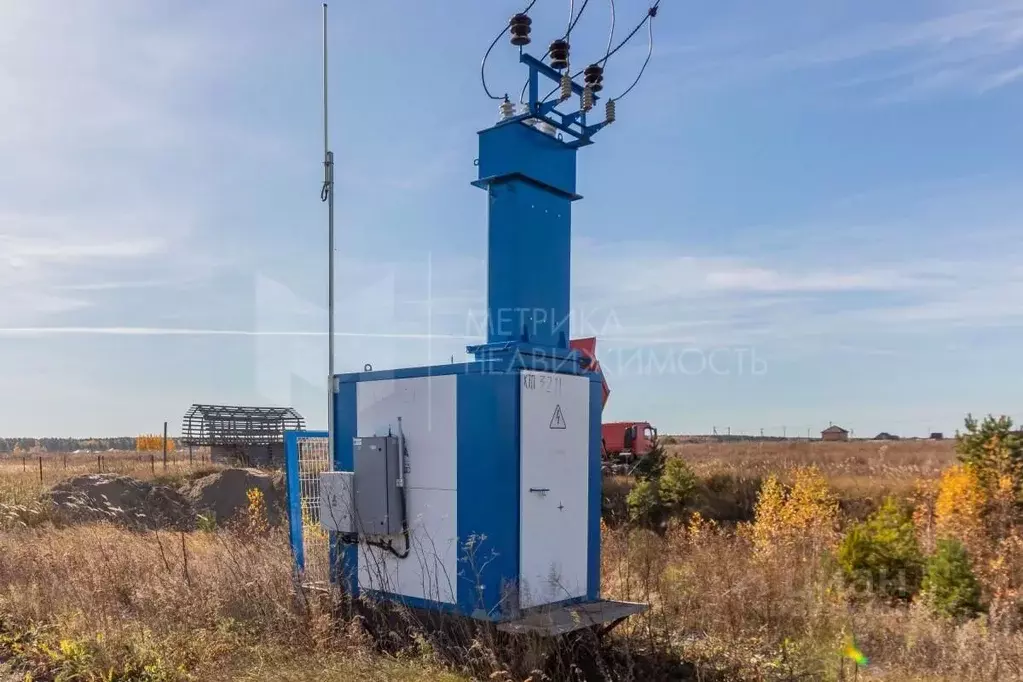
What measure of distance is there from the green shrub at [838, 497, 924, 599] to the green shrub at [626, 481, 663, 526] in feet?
27.0

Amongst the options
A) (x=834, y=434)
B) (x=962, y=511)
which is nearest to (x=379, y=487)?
(x=962, y=511)

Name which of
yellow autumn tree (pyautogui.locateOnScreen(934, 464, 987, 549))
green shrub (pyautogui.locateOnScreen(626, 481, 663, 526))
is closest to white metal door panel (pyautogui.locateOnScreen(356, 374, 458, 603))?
yellow autumn tree (pyautogui.locateOnScreen(934, 464, 987, 549))

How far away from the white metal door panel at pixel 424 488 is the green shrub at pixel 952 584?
248 inches

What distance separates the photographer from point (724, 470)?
1036 inches

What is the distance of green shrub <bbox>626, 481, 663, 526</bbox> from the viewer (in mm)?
18984

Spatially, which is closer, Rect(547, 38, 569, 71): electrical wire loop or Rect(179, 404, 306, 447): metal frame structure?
Rect(547, 38, 569, 71): electrical wire loop

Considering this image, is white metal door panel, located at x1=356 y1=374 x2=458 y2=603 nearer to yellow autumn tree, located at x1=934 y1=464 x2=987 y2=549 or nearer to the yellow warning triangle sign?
the yellow warning triangle sign

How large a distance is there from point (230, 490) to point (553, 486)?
1831cm

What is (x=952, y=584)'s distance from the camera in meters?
9.34

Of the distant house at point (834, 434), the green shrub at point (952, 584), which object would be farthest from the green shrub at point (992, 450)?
the distant house at point (834, 434)

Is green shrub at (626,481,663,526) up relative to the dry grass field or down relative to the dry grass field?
down

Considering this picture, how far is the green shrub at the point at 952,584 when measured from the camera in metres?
9.06

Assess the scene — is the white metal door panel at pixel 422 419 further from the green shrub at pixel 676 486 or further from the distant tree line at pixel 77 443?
the distant tree line at pixel 77 443

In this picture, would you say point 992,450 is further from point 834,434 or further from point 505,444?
point 834,434
